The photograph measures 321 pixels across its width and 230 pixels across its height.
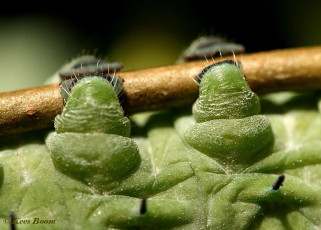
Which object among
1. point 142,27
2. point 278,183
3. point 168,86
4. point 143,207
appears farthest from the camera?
point 142,27

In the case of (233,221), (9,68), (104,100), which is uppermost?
(9,68)

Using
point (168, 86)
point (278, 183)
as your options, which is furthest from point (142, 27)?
point (278, 183)

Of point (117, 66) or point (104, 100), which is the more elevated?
point (117, 66)

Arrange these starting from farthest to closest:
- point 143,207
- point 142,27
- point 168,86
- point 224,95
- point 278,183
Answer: point 142,27 < point 168,86 < point 224,95 < point 278,183 < point 143,207

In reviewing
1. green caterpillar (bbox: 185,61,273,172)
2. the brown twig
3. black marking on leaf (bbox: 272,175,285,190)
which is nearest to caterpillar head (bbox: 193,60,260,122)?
green caterpillar (bbox: 185,61,273,172)

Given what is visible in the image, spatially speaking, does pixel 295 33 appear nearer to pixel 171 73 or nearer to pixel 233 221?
pixel 171 73

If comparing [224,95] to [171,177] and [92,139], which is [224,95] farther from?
[92,139]

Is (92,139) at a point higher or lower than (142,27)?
lower

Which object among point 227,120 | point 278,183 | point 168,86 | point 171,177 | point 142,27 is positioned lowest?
point 278,183

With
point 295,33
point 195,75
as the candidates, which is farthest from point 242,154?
point 295,33
